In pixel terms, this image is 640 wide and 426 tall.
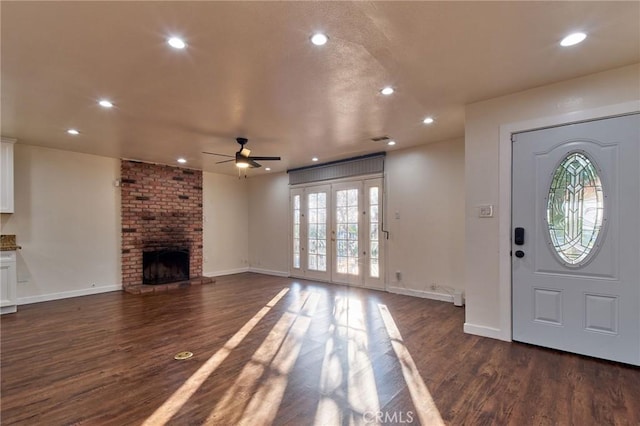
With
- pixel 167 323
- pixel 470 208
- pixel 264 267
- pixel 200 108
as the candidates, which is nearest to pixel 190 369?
pixel 167 323

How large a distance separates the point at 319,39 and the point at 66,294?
6.33 metres

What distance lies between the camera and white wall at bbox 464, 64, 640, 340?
3.20 m

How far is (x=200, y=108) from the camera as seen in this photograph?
12.3 ft

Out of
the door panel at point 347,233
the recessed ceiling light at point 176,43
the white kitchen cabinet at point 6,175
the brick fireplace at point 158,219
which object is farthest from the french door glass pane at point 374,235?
the white kitchen cabinet at point 6,175

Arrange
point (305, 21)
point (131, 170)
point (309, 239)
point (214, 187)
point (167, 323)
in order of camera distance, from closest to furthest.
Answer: point (305, 21) → point (167, 323) → point (131, 170) → point (309, 239) → point (214, 187)

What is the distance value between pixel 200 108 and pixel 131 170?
384 cm

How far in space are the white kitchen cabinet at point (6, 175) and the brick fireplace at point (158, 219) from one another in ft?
5.72

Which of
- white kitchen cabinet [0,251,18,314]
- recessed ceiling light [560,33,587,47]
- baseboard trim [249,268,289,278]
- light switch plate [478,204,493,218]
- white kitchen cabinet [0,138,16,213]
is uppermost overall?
recessed ceiling light [560,33,587,47]

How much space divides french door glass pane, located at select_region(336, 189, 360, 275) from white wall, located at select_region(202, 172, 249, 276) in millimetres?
3120

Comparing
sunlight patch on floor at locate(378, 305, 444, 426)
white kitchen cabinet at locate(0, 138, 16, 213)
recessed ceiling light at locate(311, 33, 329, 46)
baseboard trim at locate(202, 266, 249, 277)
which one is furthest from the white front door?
white kitchen cabinet at locate(0, 138, 16, 213)

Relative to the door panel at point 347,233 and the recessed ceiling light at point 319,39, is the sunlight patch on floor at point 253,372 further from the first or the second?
the recessed ceiling light at point 319,39

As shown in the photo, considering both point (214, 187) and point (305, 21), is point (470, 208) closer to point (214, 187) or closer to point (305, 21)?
point (305, 21)

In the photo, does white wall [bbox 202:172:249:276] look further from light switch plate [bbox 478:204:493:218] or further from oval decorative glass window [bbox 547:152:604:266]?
oval decorative glass window [bbox 547:152:604:266]

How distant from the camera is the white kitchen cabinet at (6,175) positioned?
4.84m
